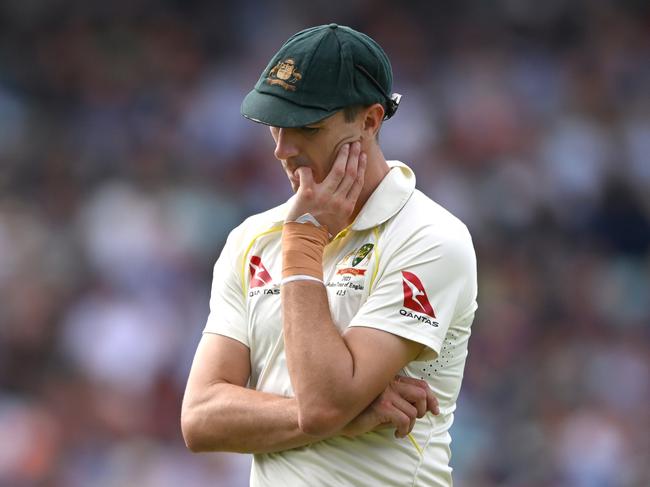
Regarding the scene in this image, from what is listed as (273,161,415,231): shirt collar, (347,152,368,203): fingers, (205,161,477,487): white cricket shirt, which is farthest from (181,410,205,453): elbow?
(347,152,368,203): fingers

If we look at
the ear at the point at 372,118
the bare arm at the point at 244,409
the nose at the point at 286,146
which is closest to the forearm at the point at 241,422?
the bare arm at the point at 244,409

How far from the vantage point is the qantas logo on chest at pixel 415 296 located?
320 cm

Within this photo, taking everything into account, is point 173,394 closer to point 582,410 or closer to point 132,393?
point 132,393

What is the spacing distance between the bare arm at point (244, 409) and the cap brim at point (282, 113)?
668 millimetres

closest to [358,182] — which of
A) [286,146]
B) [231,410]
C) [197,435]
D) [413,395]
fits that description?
[286,146]

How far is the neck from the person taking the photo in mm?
3443

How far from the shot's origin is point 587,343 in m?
9.05

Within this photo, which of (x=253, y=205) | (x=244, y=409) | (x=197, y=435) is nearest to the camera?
(x=244, y=409)

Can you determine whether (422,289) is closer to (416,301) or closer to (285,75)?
(416,301)

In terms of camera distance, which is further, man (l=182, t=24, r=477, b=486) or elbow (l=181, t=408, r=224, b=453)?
elbow (l=181, t=408, r=224, b=453)

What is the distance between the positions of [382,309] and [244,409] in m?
0.49

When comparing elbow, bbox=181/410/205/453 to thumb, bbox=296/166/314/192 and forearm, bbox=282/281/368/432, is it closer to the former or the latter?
forearm, bbox=282/281/368/432

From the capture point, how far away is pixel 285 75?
3295 millimetres

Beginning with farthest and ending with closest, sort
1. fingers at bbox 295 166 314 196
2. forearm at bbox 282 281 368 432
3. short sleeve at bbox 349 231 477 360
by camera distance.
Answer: fingers at bbox 295 166 314 196 → short sleeve at bbox 349 231 477 360 → forearm at bbox 282 281 368 432
